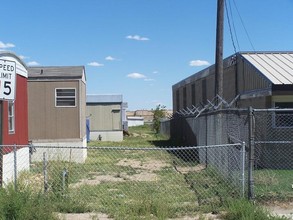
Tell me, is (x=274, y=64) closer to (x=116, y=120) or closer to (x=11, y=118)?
(x=11, y=118)

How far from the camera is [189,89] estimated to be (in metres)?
36.1

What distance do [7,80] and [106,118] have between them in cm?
2827

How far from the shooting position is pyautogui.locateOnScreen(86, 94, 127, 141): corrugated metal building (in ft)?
121

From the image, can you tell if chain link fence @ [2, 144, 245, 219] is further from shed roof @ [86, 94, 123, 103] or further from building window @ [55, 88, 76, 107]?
shed roof @ [86, 94, 123, 103]

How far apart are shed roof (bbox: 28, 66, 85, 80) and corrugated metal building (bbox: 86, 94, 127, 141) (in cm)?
1643

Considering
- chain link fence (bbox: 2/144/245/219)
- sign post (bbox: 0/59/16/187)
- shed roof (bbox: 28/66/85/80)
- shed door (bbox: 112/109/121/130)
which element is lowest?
chain link fence (bbox: 2/144/245/219)

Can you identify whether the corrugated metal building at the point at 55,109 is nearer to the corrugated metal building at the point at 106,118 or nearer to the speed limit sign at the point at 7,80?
the speed limit sign at the point at 7,80

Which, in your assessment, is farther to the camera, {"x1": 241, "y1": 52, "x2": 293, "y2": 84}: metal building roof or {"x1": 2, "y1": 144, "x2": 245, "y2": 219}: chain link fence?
{"x1": 241, "y1": 52, "x2": 293, "y2": 84}: metal building roof

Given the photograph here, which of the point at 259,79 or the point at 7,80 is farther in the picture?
the point at 259,79

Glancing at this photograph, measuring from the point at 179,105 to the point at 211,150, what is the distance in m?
27.8

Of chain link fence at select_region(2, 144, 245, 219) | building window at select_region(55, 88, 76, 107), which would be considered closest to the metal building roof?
chain link fence at select_region(2, 144, 245, 219)

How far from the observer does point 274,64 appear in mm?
18328

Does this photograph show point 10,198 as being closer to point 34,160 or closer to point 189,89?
point 34,160

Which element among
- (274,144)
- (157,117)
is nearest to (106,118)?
(157,117)
